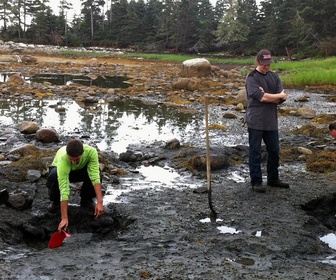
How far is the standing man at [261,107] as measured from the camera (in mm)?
5988

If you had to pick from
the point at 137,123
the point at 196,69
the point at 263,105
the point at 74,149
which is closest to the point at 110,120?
the point at 137,123

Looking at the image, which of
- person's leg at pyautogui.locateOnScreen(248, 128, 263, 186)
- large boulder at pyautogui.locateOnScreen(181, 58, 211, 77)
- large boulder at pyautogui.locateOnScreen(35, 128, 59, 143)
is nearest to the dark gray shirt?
person's leg at pyautogui.locateOnScreen(248, 128, 263, 186)

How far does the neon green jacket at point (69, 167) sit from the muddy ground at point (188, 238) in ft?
1.86

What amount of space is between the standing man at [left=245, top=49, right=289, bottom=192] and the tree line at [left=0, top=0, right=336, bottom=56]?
3698cm

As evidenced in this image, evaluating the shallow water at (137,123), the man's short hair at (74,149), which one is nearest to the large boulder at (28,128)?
the shallow water at (137,123)

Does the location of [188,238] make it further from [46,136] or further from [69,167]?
[46,136]

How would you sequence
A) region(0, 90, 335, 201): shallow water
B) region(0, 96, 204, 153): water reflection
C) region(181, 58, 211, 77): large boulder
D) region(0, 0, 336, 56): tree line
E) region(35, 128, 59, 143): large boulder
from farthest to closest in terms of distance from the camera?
region(0, 0, 336, 56): tree line → region(181, 58, 211, 77): large boulder → region(0, 96, 204, 153): water reflection → region(35, 128, 59, 143): large boulder → region(0, 90, 335, 201): shallow water

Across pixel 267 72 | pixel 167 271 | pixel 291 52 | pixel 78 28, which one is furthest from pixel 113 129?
pixel 78 28

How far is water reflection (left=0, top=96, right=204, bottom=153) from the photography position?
10295 millimetres

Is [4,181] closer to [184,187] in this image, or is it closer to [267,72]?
[184,187]

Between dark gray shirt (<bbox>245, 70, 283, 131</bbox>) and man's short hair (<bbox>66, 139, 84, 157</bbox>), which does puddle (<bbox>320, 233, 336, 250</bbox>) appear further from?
man's short hair (<bbox>66, 139, 84, 157</bbox>)

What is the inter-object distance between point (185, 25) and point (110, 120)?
49.3 meters

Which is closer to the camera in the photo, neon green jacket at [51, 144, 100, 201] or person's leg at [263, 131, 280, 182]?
neon green jacket at [51, 144, 100, 201]

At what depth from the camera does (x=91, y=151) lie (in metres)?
5.25
